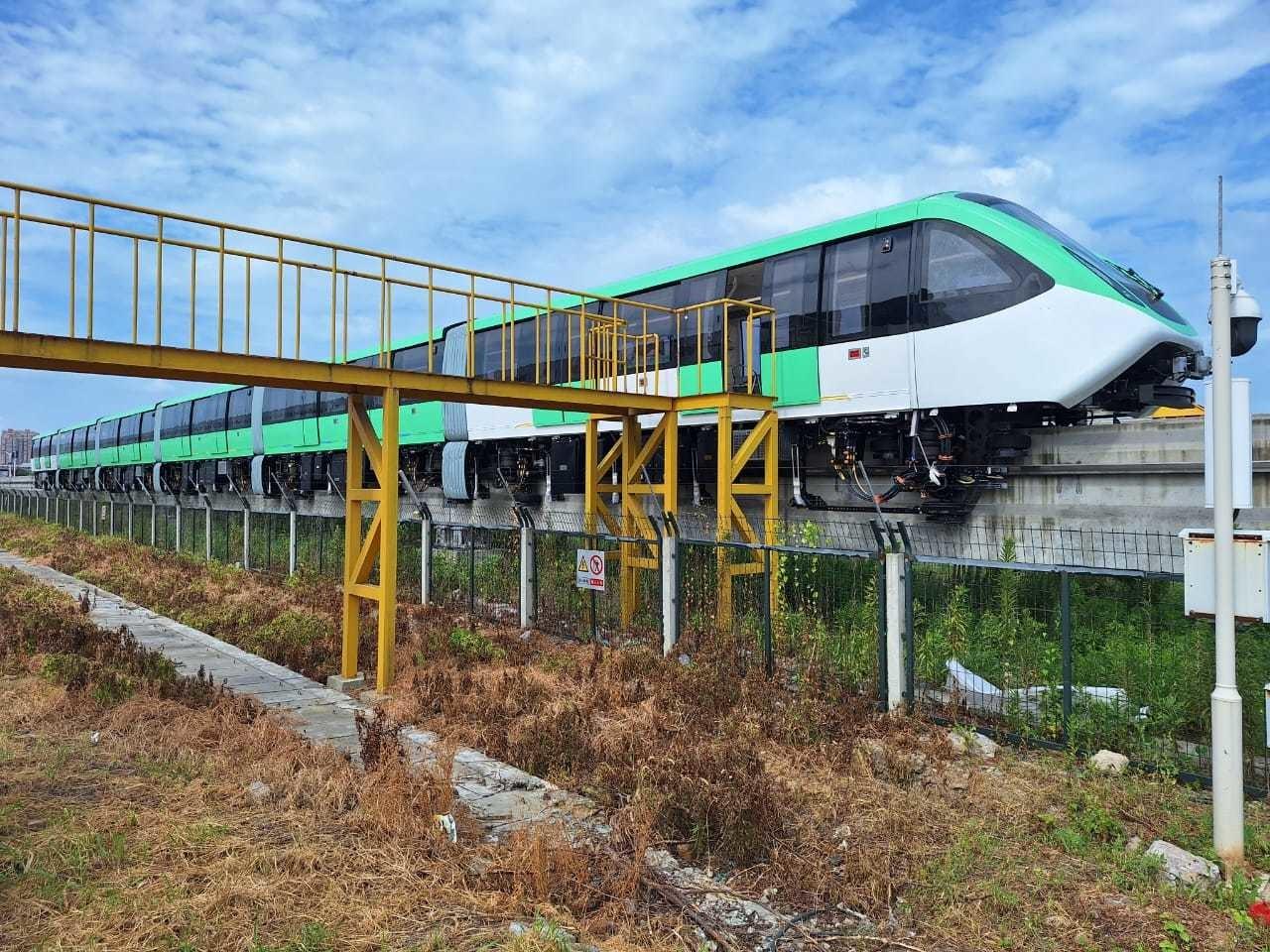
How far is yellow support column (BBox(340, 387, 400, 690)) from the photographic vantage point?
27.1 ft

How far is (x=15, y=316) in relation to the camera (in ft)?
21.3

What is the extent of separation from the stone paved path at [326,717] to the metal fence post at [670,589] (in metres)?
3.11

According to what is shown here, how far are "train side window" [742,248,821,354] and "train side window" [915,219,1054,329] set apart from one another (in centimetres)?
156

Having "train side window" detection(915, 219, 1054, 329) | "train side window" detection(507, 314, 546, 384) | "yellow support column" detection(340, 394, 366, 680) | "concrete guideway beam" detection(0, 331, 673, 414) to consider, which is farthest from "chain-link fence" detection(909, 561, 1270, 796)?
"train side window" detection(507, 314, 546, 384)

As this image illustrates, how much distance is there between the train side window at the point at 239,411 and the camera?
26875 millimetres

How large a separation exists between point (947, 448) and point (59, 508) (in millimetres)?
37144

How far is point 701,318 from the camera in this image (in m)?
12.0

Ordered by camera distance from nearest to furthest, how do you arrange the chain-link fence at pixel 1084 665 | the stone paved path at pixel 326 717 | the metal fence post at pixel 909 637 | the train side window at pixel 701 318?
1. the stone paved path at pixel 326 717
2. the chain-link fence at pixel 1084 665
3. the metal fence post at pixel 909 637
4. the train side window at pixel 701 318

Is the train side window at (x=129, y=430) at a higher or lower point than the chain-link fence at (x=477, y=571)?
higher

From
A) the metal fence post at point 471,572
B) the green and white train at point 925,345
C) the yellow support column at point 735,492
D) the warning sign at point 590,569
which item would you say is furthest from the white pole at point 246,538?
the yellow support column at point 735,492

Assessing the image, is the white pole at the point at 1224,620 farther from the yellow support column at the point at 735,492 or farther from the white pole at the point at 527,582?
the white pole at the point at 527,582

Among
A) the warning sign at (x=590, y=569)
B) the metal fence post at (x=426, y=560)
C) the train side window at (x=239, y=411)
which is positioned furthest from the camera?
the train side window at (x=239, y=411)

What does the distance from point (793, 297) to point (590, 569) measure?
439cm

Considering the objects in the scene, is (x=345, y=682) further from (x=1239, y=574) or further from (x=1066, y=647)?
(x=1239, y=574)
